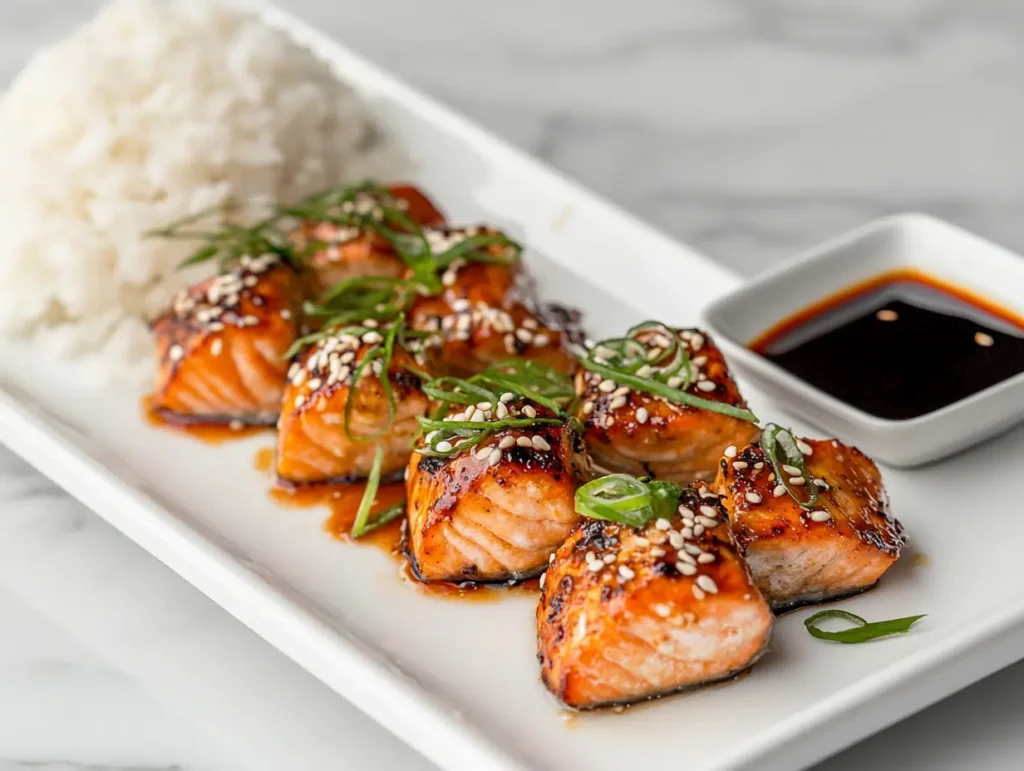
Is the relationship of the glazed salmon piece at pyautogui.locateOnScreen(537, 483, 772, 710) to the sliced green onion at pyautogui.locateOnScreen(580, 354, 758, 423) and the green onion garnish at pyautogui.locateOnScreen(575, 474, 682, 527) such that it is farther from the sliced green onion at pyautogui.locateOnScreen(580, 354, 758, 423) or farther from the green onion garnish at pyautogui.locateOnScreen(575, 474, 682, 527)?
the sliced green onion at pyautogui.locateOnScreen(580, 354, 758, 423)

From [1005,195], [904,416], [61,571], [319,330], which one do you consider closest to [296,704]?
[61,571]

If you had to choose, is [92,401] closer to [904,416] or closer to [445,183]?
[445,183]

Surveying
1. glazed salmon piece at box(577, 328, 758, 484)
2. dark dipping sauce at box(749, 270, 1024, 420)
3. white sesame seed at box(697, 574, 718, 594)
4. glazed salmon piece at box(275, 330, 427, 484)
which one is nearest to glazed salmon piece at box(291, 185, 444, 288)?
glazed salmon piece at box(275, 330, 427, 484)

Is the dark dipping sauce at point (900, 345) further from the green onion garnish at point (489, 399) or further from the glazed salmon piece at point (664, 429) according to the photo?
the green onion garnish at point (489, 399)

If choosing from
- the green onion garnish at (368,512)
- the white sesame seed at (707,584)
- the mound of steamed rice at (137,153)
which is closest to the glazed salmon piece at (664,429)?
the green onion garnish at (368,512)

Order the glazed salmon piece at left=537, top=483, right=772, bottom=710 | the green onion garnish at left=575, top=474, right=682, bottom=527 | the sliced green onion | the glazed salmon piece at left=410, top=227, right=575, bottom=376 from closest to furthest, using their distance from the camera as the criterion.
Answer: the glazed salmon piece at left=537, top=483, right=772, bottom=710
the green onion garnish at left=575, top=474, right=682, bottom=527
the sliced green onion
the glazed salmon piece at left=410, top=227, right=575, bottom=376

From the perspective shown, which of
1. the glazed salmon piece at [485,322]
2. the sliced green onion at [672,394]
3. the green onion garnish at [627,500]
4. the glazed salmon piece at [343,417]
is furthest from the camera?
the glazed salmon piece at [485,322]
